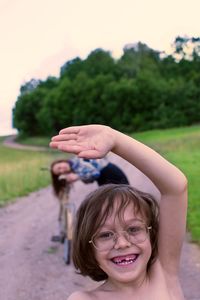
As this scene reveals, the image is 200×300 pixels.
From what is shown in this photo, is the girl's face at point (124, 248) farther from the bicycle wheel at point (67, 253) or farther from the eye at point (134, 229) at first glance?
the bicycle wheel at point (67, 253)

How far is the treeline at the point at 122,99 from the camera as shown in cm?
4491

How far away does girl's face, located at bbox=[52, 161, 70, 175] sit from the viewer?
5547 mm

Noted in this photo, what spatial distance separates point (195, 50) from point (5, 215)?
46239 millimetres

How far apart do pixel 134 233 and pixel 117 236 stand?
62 mm

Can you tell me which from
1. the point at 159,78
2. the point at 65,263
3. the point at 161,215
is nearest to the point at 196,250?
the point at 65,263

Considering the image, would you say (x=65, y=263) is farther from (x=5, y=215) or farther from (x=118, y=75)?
(x=118, y=75)

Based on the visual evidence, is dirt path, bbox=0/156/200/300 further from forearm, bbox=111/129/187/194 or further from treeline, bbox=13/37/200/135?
treeline, bbox=13/37/200/135

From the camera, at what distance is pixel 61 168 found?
18.4ft

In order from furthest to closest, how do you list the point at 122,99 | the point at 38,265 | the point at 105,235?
the point at 122,99
the point at 38,265
the point at 105,235

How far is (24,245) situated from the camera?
6.29 meters

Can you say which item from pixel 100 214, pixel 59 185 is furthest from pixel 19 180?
pixel 100 214

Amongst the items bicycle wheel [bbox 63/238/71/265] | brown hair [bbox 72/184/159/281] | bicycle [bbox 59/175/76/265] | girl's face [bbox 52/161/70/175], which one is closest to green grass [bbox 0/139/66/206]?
bicycle [bbox 59/175/76/265]

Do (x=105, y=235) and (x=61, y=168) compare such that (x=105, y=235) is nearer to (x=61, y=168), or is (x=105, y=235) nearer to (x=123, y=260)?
(x=123, y=260)

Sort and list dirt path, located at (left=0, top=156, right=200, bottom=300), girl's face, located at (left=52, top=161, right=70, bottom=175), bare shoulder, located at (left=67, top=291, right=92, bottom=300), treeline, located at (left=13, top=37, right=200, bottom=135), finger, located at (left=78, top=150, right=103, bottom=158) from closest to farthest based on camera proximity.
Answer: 1. finger, located at (left=78, top=150, right=103, bottom=158)
2. bare shoulder, located at (left=67, top=291, right=92, bottom=300)
3. dirt path, located at (left=0, top=156, right=200, bottom=300)
4. girl's face, located at (left=52, top=161, right=70, bottom=175)
5. treeline, located at (left=13, top=37, right=200, bottom=135)
